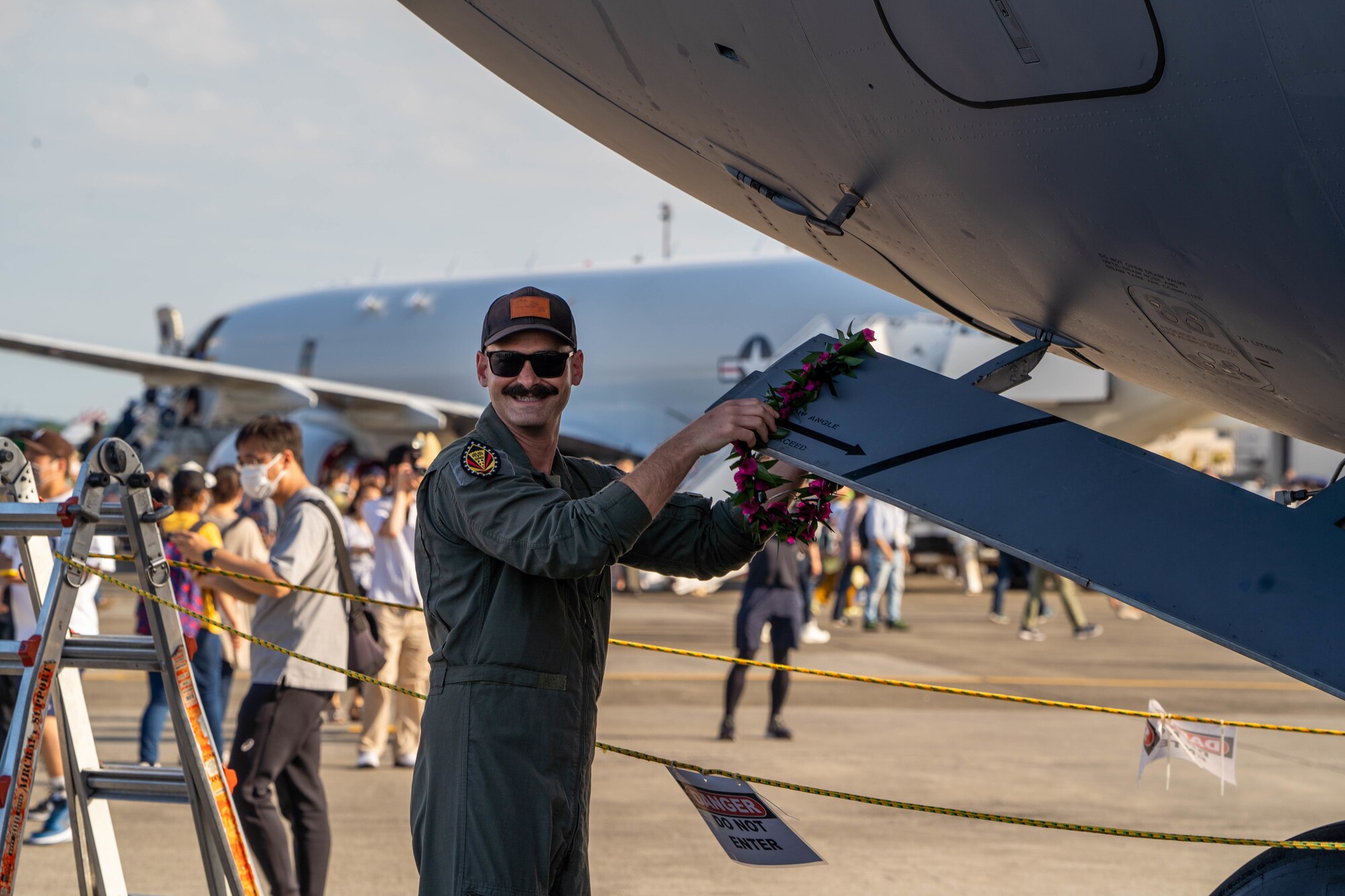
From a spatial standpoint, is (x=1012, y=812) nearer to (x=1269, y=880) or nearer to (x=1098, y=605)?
(x=1269, y=880)

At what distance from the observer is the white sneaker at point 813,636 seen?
14.3 meters

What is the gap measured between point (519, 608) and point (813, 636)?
39.5ft

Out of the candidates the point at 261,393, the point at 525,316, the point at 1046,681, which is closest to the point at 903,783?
the point at 1046,681

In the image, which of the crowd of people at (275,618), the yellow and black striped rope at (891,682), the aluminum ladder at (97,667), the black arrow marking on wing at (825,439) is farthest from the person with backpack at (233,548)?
the black arrow marking on wing at (825,439)

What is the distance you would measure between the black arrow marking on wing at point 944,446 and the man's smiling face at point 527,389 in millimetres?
669

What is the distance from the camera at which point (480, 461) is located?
2609 millimetres

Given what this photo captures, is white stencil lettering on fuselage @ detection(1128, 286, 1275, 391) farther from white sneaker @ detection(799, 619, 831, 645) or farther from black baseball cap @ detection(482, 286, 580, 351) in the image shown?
white sneaker @ detection(799, 619, 831, 645)

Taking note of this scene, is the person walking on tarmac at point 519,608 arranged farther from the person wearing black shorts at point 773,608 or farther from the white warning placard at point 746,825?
the person wearing black shorts at point 773,608

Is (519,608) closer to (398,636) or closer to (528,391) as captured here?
(528,391)

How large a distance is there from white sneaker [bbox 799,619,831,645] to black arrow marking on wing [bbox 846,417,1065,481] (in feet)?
38.0

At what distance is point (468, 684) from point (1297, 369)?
1998mm

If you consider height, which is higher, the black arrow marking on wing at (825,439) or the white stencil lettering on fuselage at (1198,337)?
the white stencil lettering on fuselage at (1198,337)

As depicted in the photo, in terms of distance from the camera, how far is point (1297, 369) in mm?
2898

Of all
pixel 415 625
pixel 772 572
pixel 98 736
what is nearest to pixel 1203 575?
pixel 415 625
